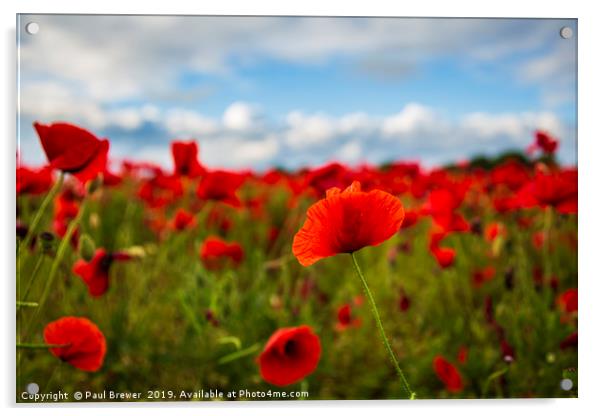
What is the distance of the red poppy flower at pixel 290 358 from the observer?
2.79 feet

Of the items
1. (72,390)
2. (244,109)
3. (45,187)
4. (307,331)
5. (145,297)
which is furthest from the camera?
(145,297)

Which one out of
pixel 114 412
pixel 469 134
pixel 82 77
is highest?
pixel 82 77

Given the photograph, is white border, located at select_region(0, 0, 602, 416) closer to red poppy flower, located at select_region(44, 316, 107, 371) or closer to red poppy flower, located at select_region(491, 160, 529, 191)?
red poppy flower, located at select_region(491, 160, 529, 191)

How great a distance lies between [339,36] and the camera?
130 cm

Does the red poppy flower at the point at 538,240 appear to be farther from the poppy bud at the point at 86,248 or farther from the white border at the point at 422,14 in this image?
the poppy bud at the point at 86,248

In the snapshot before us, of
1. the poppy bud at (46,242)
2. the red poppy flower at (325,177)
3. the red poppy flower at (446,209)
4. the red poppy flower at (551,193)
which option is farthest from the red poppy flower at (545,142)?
the poppy bud at (46,242)

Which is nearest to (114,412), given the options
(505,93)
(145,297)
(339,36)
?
(145,297)

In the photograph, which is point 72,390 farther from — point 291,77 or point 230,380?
point 291,77

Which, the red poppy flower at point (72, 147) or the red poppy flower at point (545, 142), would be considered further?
the red poppy flower at point (545, 142)

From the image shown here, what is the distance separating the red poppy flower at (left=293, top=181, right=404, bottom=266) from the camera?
53cm

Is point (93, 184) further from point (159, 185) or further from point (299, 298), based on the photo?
point (299, 298)

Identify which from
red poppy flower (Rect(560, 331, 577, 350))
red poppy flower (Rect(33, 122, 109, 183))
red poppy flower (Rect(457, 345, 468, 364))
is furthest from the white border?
red poppy flower (Rect(33, 122, 109, 183))

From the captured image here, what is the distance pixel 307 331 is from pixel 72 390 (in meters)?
0.61

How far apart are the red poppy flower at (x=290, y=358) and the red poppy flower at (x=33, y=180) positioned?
1.57 ft
